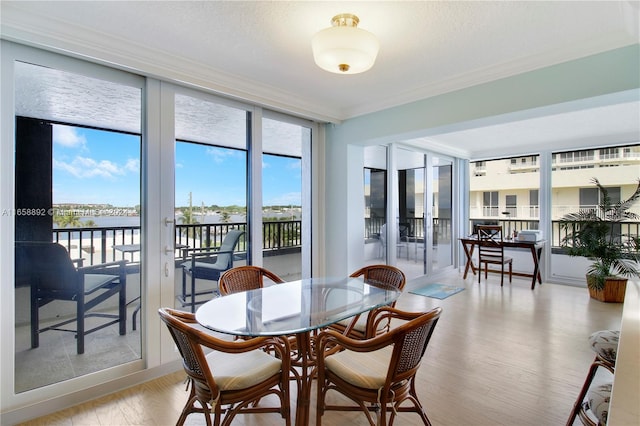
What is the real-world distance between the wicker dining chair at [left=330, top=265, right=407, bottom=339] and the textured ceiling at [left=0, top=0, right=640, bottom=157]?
5.79 feet

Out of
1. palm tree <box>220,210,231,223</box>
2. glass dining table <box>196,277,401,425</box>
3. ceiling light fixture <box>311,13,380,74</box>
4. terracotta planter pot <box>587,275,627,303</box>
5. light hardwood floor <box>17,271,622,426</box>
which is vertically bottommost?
light hardwood floor <box>17,271,622,426</box>

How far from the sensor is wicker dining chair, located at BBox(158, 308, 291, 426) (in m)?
1.53

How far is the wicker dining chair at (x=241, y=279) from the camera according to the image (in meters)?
2.58

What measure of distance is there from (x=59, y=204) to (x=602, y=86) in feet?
13.1

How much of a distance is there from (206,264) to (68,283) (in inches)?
41.1

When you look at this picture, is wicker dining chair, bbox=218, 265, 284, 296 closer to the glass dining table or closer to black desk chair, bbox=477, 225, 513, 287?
the glass dining table

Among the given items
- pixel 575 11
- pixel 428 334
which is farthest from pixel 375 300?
pixel 575 11

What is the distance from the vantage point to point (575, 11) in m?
1.92

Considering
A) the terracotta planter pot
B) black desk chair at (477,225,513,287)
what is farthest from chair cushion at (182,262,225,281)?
the terracotta planter pot

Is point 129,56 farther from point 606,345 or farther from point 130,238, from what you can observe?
point 606,345

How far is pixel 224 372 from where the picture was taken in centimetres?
174

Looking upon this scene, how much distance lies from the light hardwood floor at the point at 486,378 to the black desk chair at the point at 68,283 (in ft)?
1.85

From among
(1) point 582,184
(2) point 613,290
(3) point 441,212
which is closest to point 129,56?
(3) point 441,212

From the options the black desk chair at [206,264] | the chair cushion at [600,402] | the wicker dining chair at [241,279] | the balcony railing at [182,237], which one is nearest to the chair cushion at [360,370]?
the chair cushion at [600,402]
